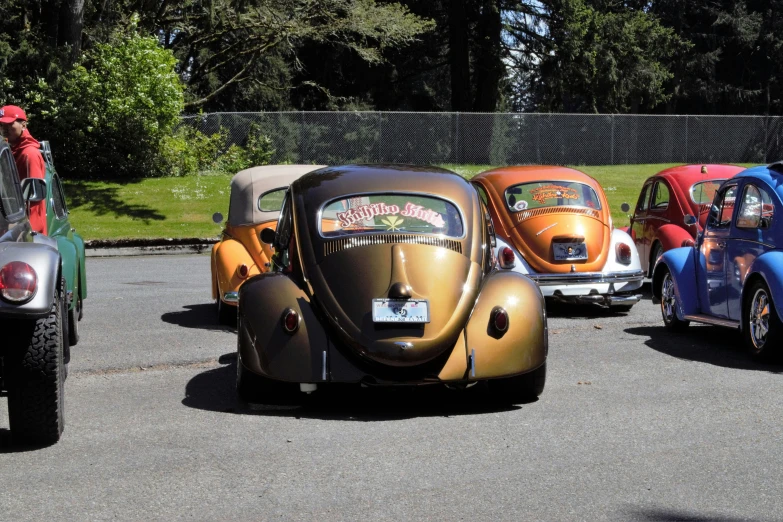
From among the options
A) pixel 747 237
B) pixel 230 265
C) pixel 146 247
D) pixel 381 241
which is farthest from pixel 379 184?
pixel 146 247

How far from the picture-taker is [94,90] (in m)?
29.3

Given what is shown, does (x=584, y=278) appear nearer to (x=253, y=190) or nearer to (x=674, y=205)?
(x=674, y=205)

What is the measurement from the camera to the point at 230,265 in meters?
11.4

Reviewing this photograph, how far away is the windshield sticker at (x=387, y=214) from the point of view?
795cm

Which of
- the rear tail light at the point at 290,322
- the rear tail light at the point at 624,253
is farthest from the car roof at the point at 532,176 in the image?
the rear tail light at the point at 290,322

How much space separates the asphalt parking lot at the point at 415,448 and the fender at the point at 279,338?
0.98ft

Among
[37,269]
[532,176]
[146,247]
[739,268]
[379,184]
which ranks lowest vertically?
[146,247]

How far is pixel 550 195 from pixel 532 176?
0.49 m

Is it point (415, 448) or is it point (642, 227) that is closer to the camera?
point (415, 448)

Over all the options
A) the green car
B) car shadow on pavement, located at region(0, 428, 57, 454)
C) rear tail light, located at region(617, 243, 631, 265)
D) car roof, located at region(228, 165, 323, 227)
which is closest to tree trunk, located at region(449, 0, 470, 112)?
rear tail light, located at region(617, 243, 631, 265)

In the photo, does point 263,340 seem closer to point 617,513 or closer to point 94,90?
point 617,513

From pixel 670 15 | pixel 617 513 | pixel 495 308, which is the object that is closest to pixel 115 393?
pixel 495 308

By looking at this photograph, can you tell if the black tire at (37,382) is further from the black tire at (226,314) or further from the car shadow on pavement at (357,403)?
the black tire at (226,314)

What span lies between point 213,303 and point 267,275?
6112 mm
